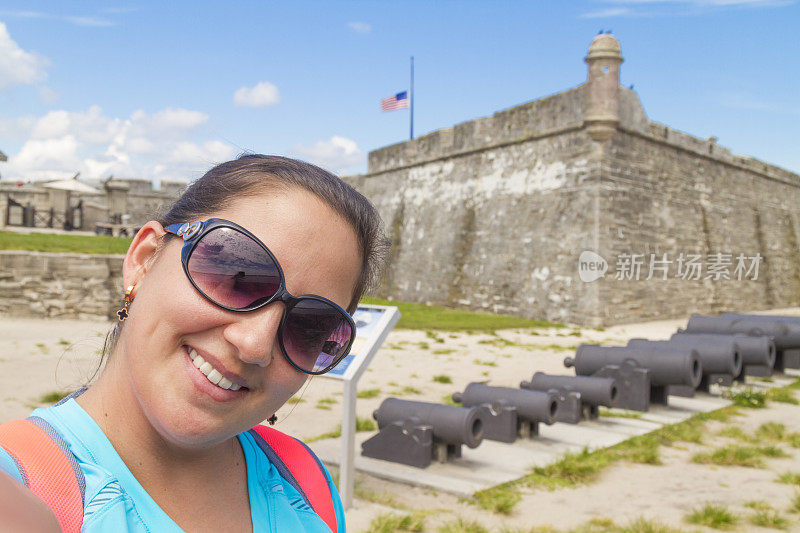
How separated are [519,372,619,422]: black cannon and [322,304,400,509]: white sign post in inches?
102

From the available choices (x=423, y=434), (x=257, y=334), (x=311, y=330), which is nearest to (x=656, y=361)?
(x=423, y=434)

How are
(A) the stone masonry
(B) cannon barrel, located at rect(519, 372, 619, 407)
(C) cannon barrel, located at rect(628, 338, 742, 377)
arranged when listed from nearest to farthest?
(B) cannon barrel, located at rect(519, 372, 619, 407)
(C) cannon barrel, located at rect(628, 338, 742, 377)
(A) the stone masonry

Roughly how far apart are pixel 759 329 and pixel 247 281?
9190 mm

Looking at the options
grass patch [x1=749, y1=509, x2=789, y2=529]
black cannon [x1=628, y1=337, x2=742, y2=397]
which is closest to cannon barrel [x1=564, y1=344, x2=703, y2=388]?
black cannon [x1=628, y1=337, x2=742, y2=397]

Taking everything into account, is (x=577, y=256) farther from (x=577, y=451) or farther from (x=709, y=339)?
(x=577, y=451)

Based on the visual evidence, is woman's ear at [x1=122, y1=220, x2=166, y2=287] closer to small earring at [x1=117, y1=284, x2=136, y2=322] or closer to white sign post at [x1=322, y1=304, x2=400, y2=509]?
small earring at [x1=117, y1=284, x2=136, y2=322]

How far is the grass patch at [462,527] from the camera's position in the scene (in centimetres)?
330

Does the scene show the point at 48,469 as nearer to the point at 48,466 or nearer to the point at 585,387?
the point at 48,466

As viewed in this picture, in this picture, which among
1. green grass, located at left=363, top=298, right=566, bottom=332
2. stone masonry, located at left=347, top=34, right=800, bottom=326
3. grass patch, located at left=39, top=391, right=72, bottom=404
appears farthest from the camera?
stone masonry, located at left=347, top=34, right=800, bottom=326

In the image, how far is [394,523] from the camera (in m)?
3.38

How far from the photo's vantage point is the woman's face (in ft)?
2.96

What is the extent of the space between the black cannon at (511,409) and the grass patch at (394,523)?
1.81 metres

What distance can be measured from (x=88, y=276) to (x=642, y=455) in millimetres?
9054

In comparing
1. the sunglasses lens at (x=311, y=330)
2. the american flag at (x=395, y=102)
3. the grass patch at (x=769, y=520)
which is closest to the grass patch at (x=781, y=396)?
the grass patch at (x=769, y=520)
